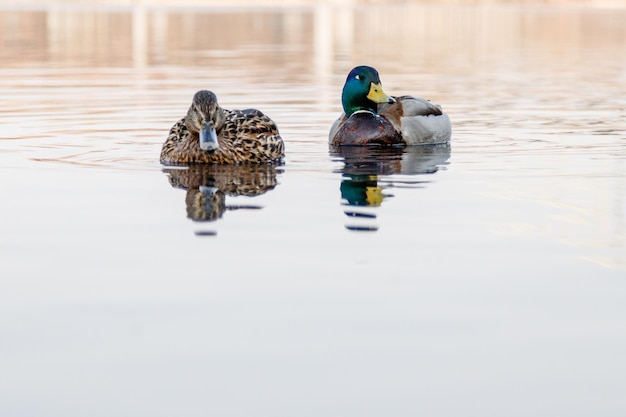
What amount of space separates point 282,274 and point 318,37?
43.3 m

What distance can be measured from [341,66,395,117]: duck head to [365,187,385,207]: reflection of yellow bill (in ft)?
14.4

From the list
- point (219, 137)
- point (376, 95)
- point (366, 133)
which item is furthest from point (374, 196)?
point (376, 95)

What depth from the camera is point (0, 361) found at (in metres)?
5.59

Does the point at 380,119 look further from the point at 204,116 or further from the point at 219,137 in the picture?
the point at 204,116

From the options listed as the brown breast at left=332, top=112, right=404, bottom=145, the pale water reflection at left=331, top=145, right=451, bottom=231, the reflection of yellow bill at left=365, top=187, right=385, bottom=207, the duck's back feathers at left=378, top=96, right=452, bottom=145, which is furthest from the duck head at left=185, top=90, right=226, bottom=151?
the duck's back feathers at left=378, top=96, right=452, bottom=145

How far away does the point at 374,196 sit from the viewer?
10141 millimetres

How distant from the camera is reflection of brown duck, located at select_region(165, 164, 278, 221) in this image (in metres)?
9.60

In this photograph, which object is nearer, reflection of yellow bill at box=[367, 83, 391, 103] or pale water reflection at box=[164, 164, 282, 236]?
pale water reflection at box=[164, 164, 282, 236]

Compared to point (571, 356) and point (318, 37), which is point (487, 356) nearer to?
point (571, 356)

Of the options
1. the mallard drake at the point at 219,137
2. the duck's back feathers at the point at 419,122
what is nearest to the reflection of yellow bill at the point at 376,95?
the duck's back feathers at the point at 419,122

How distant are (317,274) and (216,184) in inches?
154

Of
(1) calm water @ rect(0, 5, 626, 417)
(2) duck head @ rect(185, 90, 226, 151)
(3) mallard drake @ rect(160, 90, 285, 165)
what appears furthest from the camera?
(3) mallard drake @ rect(160, 90, 285, 165)

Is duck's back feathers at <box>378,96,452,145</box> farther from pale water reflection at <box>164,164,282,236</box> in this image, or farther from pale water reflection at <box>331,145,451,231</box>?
pale water reflection at <box>164,164,282,236</box>

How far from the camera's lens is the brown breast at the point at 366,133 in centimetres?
1427
